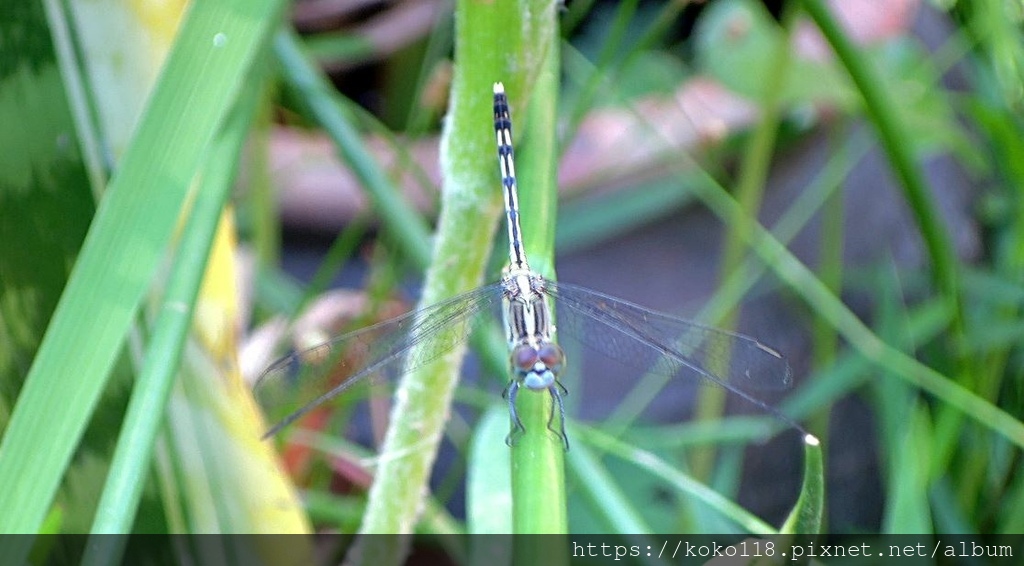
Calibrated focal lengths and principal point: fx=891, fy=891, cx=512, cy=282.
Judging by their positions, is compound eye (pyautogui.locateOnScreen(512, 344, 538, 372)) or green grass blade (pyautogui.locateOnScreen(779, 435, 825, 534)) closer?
green grass blade (pyautogui.locateOnScreen(779, 435, 825, 534))

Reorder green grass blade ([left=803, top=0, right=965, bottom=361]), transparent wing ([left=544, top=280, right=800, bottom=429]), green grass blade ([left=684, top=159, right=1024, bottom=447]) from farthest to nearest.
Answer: green grass blade ([left=684, top=159, right=1024, bottom=447]) < transparent wing ([left=544, top=280, right=800, bottom=429]) < green grass blade ([left=803, top=0, right=965, bottom=361])

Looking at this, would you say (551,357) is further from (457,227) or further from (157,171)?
(157,171)

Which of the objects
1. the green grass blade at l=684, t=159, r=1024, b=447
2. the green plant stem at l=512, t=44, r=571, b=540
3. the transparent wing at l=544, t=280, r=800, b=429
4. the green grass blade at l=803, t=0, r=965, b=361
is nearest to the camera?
the green plant stem at l=512, t=44, r=571, b=540

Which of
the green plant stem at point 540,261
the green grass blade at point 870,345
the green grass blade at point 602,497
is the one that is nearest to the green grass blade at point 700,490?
the green grass blade at point 602,497

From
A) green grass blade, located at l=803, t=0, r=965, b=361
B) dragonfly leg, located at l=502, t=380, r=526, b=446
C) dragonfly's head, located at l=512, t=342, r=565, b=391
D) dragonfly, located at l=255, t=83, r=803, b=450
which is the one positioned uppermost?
green grass blade, located at l=803, t=0, r=965, b=361

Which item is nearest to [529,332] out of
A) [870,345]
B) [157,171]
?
[157,171]

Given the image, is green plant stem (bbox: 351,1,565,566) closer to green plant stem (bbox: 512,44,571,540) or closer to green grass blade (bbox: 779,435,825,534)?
green plant stem (bbox: 512,44,571,540)

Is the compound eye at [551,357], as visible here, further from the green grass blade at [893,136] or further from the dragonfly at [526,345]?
the green grass blade at [893,136]

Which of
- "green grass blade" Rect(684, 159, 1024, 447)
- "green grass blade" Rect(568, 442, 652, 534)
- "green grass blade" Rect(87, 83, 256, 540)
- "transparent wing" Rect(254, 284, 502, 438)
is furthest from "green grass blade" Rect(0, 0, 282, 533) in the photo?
"green grass blade" Rect(684, 159, 1024, 447)
